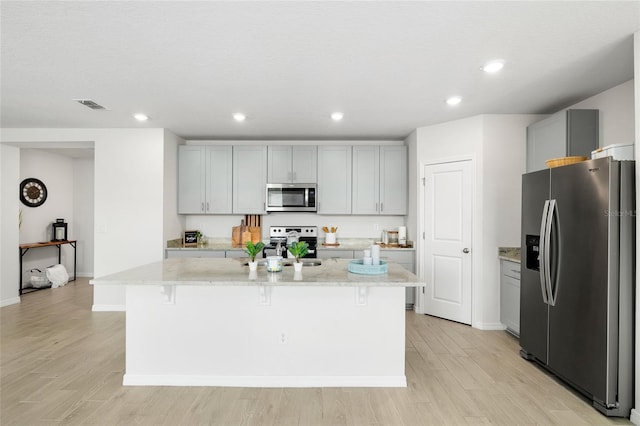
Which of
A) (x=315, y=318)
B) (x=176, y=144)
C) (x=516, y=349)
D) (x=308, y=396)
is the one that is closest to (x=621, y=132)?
(x=516, y=349)

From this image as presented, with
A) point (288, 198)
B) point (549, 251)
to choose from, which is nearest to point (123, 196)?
point (288, 198)

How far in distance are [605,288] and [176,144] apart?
16.4ft

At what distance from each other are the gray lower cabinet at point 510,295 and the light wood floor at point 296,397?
33 centimetres

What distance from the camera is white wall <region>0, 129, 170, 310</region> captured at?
177 inches

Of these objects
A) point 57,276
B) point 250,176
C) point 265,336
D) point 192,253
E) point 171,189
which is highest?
point 250,176

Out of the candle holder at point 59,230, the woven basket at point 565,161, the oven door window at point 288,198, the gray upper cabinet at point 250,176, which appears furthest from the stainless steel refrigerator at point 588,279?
the candle holder at point 59,230

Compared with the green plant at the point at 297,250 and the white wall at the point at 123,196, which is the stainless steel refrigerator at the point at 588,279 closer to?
the green plant at the point at 297,250

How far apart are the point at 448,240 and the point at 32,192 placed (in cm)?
695

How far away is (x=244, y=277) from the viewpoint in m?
2.42

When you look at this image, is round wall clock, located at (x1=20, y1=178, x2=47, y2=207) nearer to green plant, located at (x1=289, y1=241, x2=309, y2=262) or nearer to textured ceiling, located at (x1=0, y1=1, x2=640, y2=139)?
textured ceiling, located at (x1=0, y1=1, x2=640, y2=139)

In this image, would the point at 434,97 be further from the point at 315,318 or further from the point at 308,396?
the point at 308,396

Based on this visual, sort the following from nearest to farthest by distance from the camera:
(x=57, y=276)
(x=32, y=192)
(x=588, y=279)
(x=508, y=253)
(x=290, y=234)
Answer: (x=588, y=279)
(x=508, y=253)
(x=290, y=234)
(x=57, y=276)
(x=32, y=192)

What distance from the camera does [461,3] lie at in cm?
182

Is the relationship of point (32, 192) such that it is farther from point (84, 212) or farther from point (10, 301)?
point (10, 301)
